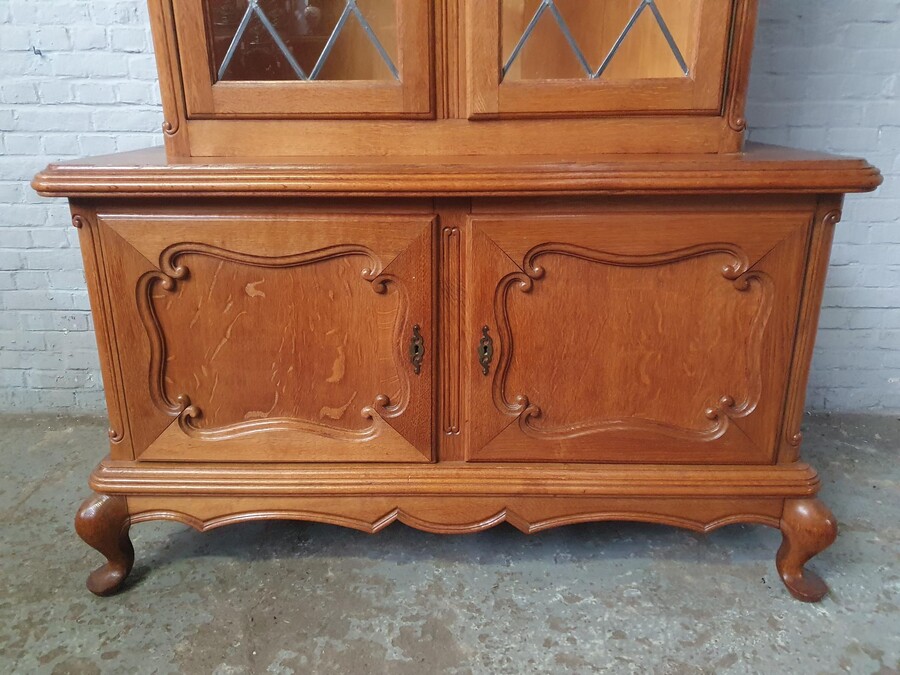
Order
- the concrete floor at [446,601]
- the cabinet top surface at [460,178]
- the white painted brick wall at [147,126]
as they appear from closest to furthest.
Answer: the cabinet top surface at [460,178]
the concrete floor at [446,601]
the white painted brick wall at [147,126]

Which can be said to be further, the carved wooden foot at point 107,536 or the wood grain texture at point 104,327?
the carved wooden foot at point 107,536

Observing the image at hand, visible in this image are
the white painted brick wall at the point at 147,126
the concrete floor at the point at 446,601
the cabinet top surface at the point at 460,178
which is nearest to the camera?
the cabinet top surface at the point at 460,178

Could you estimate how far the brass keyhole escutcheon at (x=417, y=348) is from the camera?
1.17 metres

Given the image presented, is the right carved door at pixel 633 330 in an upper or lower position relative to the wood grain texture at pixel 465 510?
upper

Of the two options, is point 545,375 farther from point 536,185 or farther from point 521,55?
point 521,55

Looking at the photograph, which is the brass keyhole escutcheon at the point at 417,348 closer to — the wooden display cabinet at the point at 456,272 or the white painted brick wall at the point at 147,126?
the wooden display cabinet at the point at 456,272

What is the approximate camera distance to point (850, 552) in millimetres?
1411

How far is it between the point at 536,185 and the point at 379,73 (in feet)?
1.17

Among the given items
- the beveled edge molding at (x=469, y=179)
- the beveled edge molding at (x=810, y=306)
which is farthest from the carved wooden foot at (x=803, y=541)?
the beveled edge molding at (x=469, y=179)

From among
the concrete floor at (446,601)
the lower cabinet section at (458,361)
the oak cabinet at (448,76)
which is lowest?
the concrete floor at (446,601)

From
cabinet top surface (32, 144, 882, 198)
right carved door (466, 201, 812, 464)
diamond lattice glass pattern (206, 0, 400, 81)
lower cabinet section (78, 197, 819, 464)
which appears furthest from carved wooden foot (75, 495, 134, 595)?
diamond lattice glass pattern (206, 0, 400, 81)

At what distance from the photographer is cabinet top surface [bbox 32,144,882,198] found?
1041mm

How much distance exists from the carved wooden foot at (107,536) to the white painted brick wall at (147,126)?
34.3 inches

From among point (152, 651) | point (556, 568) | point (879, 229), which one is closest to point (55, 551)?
point (152, 651)
